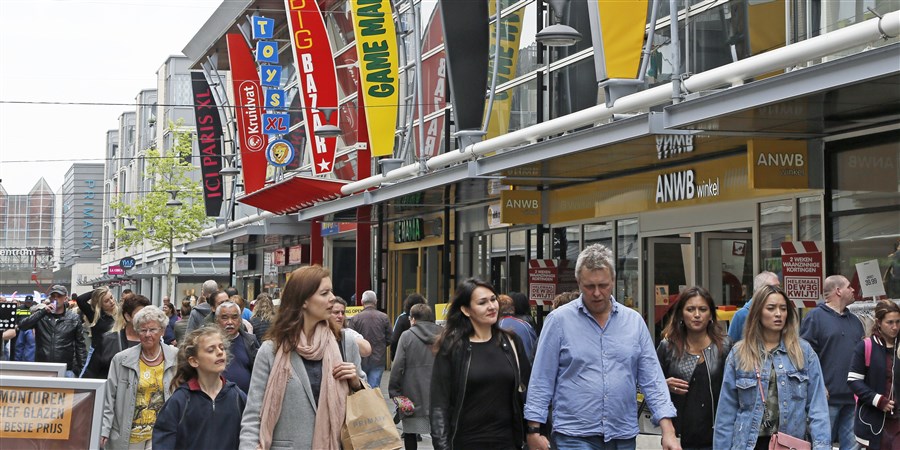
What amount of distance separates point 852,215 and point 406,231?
55.9ft

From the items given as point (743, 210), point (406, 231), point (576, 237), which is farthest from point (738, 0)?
point (406, 231)

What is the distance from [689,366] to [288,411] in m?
2.97

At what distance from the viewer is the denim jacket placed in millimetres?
7090

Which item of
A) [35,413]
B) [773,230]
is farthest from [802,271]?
[35,413]

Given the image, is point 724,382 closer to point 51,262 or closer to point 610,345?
point 610,345

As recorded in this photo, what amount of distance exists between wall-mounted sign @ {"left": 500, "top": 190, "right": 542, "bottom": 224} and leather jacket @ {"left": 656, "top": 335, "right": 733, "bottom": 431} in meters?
12.7

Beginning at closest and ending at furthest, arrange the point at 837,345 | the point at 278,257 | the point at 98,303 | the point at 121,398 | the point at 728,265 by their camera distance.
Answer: the point at 121,398
the point at 837,345
the point at 98,303
the point at 728,265
the point at 278,257

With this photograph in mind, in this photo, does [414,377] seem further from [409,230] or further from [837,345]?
[409,230]

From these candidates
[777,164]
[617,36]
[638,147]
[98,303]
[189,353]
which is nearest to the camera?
[189,353]

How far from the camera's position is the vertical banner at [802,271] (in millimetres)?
14305

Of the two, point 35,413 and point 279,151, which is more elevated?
point 279,151

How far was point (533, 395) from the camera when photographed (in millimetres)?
6988

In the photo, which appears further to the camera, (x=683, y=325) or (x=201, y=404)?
(x=683, y=325)

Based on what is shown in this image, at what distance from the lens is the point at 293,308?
6.29 meters
